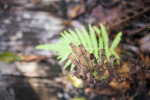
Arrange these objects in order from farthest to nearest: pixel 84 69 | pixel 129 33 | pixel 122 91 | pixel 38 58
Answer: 1. pixel 38 58
2. pixel 129 33
3. pixel 122 91
4. pixel 84 69

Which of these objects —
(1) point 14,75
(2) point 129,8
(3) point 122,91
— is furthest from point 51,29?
(3) point 122,91

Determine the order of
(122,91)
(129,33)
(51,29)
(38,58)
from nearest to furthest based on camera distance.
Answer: (122,91), (129,33), (38,58), (51,29)

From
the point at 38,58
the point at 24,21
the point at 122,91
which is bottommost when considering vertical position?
the point at 122,91

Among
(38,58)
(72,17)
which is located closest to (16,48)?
(38,58)

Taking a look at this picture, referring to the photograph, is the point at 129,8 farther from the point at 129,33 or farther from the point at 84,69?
the point at 84,69

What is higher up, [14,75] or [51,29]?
[51,29]

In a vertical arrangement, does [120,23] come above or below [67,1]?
below

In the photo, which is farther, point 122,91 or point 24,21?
point 24,21

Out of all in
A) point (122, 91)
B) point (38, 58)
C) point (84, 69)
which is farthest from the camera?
point (38, 58)

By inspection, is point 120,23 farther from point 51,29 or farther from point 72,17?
point 51,29
